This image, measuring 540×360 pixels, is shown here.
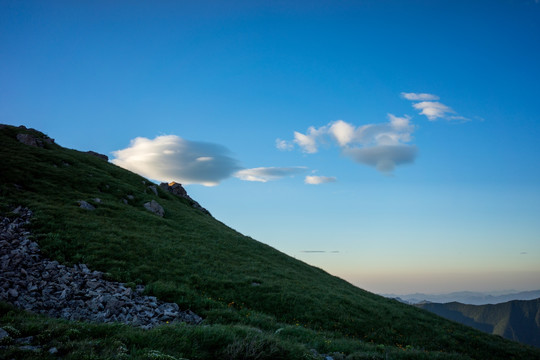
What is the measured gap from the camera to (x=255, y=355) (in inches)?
358

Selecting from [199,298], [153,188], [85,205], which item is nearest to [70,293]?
[199,298]

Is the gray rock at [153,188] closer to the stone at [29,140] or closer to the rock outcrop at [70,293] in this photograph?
the stone at [29,140]

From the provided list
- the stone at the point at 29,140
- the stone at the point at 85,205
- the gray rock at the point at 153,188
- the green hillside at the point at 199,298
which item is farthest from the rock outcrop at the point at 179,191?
the stone at the point at 85,205

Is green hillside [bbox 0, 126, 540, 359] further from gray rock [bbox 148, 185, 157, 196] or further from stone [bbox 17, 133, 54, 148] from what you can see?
gray rock [bbox 148, 185, 157, 196]

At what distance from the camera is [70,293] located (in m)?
14.7

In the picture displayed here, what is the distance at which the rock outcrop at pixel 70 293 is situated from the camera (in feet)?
43.6

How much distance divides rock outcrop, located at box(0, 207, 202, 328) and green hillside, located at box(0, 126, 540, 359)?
110 centimetres

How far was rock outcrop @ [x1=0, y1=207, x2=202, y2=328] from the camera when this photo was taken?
13.3 meters

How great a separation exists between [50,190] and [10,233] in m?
14.5

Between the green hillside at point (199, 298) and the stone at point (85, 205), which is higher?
the stone at point (85, 205)

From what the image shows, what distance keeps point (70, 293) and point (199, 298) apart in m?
6.78

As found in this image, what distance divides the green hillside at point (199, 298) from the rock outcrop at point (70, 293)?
1.10 metres

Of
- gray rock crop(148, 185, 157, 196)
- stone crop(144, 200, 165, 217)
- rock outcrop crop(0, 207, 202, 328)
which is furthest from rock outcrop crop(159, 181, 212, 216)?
rock outcrop crop(0, 207, 202, 328)

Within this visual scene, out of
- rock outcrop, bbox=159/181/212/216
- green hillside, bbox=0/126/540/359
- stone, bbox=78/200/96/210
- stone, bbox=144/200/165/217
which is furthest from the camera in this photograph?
rock outcrop, bbox=159/181/212/216
